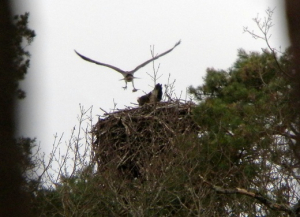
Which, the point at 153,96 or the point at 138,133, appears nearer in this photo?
the point at 138,133

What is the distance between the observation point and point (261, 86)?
39.5ft

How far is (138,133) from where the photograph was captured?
545 inches

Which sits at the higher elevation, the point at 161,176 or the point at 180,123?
the point at 180,123

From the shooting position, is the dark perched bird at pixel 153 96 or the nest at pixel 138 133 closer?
the nest at pixel 138 133

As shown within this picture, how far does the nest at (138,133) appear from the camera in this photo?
13031mm

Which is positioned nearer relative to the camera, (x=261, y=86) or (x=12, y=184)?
(x=12, y=184)

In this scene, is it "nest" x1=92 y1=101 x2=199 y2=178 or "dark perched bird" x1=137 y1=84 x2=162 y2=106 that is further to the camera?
"dark perched bird" x1=137 y1=84 x2=162 y2=106

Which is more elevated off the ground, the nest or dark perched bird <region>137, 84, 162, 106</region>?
dark perched bird <region>137, 84, 162, 106</region>

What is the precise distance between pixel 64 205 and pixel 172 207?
2182mm

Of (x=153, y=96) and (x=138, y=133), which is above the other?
(x=153, y=96)

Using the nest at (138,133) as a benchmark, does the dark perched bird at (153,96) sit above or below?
above

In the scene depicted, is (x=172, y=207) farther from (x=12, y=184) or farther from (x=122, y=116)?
(x=12, y=184)

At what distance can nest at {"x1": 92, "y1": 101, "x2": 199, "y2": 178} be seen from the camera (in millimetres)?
13031

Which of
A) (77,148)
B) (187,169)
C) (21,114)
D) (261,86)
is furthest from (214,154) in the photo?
(21,114)
